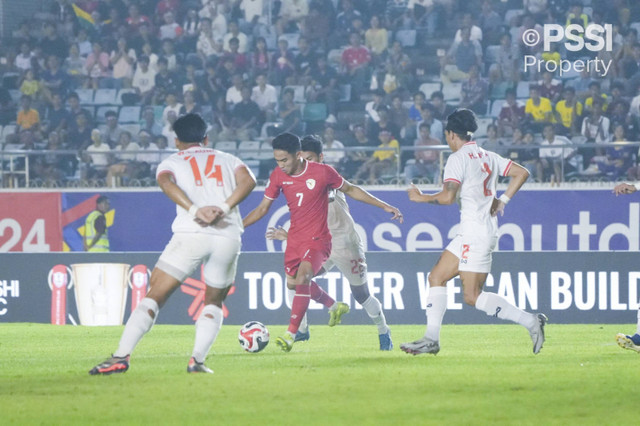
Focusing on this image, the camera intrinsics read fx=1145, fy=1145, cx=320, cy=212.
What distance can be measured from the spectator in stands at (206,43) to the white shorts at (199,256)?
48.9 ft

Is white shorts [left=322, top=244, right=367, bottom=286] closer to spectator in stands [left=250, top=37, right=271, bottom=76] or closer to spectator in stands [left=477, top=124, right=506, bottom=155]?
spectator in stands [left=477, top=124, right=506, bottom=155]

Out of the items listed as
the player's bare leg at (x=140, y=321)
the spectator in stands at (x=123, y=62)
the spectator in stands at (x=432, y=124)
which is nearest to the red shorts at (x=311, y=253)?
Answer: the player's bare leg at (x=140, y=321)

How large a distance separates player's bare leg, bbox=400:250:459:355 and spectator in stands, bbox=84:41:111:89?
575 inches

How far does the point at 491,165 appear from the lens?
984 cm

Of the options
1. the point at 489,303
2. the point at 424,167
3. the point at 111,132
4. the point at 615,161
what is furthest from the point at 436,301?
the point at 111,132

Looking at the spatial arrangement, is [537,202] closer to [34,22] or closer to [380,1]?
[380,1]

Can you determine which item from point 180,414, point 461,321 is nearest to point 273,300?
point 461,321

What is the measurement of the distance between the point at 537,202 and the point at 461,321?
2.96m

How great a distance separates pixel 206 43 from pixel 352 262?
12.5 m

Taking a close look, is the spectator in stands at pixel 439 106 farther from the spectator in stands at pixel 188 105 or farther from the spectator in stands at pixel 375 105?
the spectator in stands at pixel 188 105

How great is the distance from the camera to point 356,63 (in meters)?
22.0

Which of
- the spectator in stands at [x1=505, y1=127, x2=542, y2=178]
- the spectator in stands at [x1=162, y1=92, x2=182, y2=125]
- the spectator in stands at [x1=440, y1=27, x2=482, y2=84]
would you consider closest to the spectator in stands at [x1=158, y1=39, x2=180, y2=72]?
the spectator in stands at [x1=162, y1=92, x2=182, y2=125]

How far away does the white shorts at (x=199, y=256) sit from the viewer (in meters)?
8.38

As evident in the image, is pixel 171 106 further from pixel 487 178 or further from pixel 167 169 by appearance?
A: pixel 167 169
